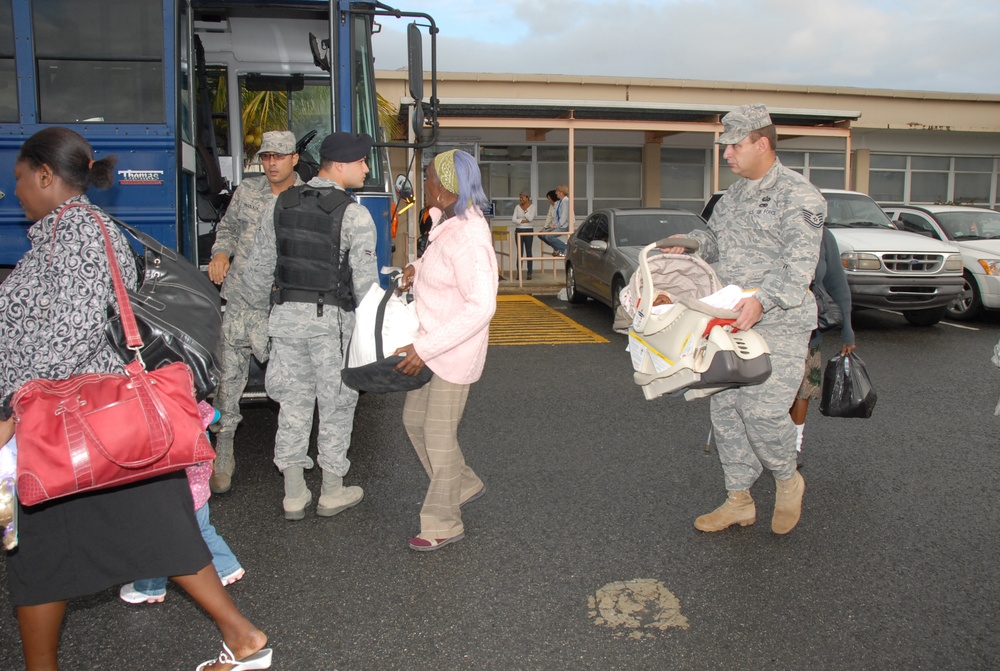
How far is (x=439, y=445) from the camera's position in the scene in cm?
390

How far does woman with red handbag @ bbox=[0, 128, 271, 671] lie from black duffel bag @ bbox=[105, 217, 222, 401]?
55 millimetres

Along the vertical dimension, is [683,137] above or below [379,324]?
above

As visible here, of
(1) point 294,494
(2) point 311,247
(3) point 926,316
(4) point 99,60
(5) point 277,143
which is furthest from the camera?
(3) point 926,316

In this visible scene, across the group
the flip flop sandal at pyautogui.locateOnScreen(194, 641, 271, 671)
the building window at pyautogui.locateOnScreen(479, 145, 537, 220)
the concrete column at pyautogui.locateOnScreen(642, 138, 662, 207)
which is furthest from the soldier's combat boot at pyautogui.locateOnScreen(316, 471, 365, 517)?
the concrete column at pyautogui.locateOnScreen(642, 138, 662, 207)

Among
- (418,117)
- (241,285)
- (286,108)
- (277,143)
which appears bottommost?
(241,285)

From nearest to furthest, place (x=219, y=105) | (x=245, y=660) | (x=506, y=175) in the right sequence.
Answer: (x=245, y=660), (x=219, y=105), (x=506, y=175)

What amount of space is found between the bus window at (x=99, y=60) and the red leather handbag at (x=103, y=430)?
3.25 metres

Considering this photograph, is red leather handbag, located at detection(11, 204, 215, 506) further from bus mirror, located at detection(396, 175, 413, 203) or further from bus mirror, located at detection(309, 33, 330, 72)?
bus mirror, located at detection(396, 175, 413, 203)

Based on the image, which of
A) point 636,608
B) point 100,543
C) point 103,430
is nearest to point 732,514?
point 636,608

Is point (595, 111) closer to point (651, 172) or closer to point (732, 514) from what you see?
point (651, 172)

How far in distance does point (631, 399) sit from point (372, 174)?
281 cm

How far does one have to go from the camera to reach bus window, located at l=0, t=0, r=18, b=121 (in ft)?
16.4

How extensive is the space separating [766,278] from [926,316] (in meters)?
8.77

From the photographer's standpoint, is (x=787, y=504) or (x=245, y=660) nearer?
(x=245, y=660)
